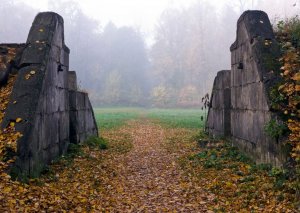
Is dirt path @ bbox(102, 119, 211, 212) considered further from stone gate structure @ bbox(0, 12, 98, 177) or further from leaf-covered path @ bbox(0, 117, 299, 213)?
stone gate structure @ bbox(0, 12, 98, 177)

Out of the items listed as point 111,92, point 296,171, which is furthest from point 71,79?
point 111,92

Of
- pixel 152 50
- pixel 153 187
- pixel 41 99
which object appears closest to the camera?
pixel 153 187

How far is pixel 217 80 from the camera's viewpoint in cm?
1473

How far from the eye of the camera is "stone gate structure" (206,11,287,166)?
892 cm

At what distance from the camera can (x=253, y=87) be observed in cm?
993

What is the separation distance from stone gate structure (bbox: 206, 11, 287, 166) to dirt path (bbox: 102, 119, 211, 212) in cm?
194

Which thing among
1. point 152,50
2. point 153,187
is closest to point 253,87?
point 153,187

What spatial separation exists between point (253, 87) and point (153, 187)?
375 centimetres

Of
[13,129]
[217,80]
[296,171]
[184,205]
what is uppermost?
[217,80]

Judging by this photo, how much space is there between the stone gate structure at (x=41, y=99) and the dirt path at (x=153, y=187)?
5.91ft

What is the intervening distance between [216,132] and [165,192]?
7063 mm

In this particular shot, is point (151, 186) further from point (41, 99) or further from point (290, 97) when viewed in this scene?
point (290, 97)

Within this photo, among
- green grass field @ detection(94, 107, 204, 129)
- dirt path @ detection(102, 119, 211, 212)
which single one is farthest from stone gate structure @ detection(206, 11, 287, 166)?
green grass field @ detection(94, 107, 204, 129)

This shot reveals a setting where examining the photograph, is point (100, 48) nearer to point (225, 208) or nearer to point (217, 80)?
point (217, 80)
